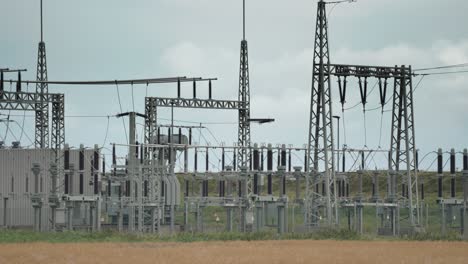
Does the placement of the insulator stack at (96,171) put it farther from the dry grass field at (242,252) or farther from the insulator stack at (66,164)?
the dry grass field at (242,252)

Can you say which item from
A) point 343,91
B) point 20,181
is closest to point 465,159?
point 343,91

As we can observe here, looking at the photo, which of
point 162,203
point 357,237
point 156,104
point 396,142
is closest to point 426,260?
point 357,237

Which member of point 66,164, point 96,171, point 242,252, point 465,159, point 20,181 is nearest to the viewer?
point 242,252

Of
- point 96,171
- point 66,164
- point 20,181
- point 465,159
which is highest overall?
point 465,159

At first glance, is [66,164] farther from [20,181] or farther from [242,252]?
[242,252]

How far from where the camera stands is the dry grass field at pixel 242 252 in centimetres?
3669

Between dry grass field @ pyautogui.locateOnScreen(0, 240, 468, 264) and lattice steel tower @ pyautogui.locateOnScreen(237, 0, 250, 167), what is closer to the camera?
dry grass field @ pyautogui.locateOnScreen(0, 240, 468, 264)

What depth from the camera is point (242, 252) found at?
4094cm

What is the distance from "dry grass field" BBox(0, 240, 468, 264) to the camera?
36.7 meters

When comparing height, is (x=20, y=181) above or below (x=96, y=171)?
below

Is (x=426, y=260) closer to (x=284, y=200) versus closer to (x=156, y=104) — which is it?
(x=284, y=200)

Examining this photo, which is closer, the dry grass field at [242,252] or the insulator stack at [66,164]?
the dry grass field at [242,252]

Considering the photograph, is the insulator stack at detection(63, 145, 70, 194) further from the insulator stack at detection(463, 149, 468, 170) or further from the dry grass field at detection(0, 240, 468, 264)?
the insulator stack at detection(463, 149, 468, 170)

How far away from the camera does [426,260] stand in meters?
37.1
